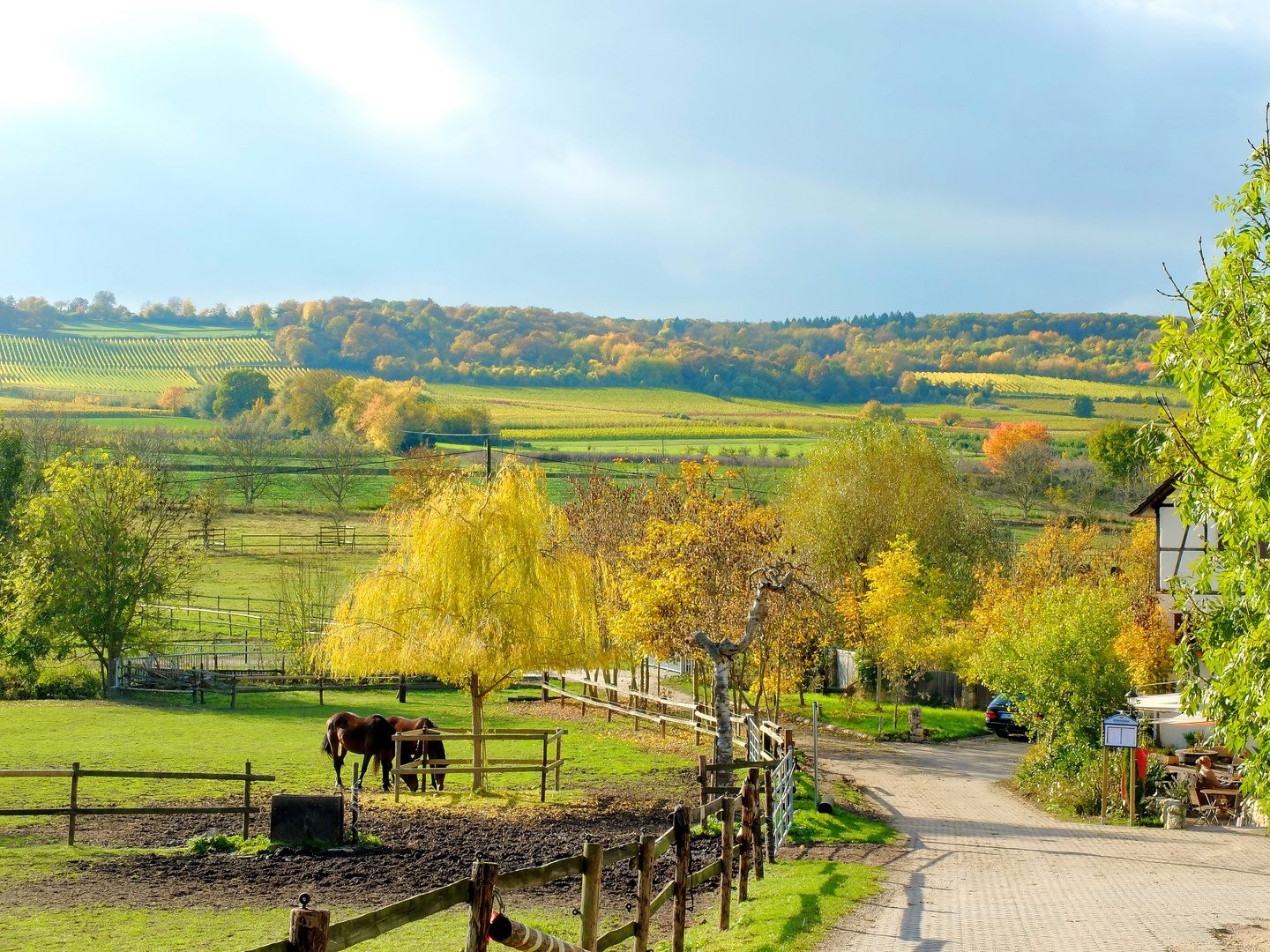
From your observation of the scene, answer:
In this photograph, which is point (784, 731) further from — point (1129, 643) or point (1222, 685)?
point (1129, 643)

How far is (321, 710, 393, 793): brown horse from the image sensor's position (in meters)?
19.2

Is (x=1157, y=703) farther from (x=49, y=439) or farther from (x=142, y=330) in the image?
(x=142, y=330)

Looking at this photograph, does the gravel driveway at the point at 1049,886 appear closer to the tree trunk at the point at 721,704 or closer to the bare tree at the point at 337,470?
the tree trunk at the point at 721,704

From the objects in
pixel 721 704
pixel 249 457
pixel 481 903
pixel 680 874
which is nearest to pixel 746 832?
pixel 680 874

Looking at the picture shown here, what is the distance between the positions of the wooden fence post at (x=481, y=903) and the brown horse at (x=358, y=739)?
578 inches

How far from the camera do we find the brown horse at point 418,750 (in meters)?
19.4

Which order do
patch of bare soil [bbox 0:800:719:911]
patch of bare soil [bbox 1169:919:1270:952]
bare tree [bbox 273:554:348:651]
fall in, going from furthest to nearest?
bare tree [bbox 273:554:348:651]
patch of bare soil [bbox 0:800:719:911]
patch of bare soil [bbox 1169:919:1270:952]

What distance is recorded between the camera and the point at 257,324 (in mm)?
187250

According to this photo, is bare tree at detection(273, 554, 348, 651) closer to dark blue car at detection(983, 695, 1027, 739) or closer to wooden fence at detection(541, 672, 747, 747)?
wooden fence at detection(541, 672, 747, 747)

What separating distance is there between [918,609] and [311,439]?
58.3 metres

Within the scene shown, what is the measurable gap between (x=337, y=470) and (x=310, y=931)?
223 ft

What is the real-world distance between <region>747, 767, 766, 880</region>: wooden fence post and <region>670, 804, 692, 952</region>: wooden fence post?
2812 mm

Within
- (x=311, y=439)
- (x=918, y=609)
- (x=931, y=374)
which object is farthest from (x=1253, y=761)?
(x=931, y=374)

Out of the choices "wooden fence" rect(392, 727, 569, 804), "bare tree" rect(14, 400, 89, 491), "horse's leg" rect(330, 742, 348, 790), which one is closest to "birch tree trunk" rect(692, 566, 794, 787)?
"wooden fence" rect(392, 727, 569, 804)
